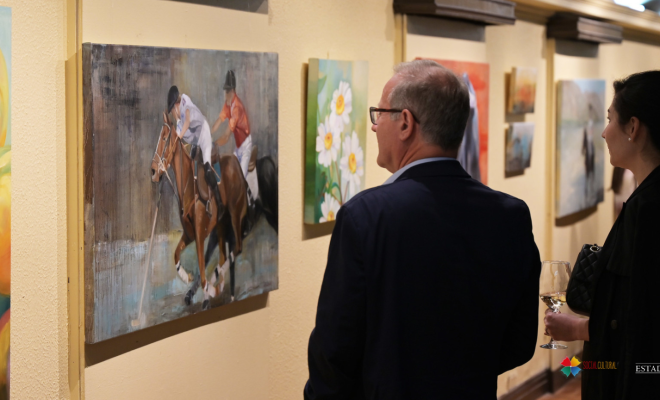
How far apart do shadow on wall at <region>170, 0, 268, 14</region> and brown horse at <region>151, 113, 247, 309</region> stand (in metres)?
0.67

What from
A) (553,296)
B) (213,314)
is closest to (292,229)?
(213,314)

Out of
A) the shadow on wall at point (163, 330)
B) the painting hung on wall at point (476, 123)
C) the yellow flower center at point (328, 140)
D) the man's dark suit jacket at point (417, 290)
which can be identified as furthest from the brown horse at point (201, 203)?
the painting hung on wall at point (476, 123)

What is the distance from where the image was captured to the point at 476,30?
20.1ft

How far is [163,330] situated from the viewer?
346 centimetres

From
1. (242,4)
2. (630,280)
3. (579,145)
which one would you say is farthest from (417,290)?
(579,145)

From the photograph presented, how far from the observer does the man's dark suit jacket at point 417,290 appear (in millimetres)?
2369

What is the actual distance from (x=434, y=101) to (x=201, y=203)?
4.71 feet

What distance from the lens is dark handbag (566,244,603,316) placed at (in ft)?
10.3

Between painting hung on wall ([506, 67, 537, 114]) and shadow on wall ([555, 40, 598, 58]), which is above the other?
shadow on wall ([555, 40, 598, 58])

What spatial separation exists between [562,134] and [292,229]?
4.31 meters

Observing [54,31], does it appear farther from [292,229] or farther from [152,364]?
[292,229]

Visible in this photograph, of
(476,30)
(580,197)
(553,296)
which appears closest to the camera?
(553,296)

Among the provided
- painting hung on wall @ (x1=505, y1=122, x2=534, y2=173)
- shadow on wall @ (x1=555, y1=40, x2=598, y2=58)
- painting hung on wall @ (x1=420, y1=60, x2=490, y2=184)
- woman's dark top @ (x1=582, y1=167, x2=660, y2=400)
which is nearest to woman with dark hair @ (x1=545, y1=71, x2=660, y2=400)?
woman's dark top @ (x1=582, y1=167, x2=660, y2=400)

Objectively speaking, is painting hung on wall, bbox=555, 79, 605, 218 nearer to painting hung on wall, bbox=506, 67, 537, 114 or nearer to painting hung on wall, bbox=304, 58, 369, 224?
painting hung on wall, bbox=506, 67, 537, 114
